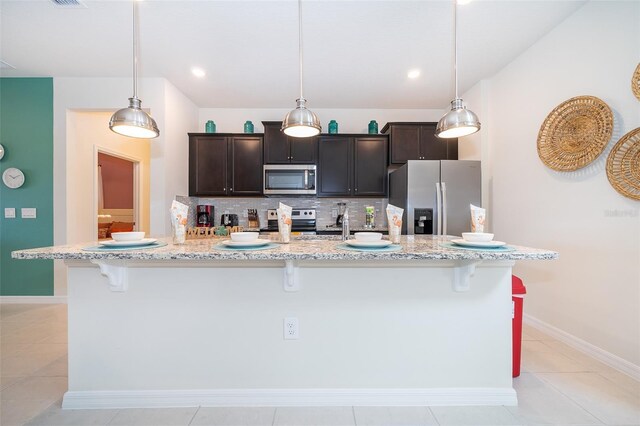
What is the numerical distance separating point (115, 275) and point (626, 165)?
3158mm

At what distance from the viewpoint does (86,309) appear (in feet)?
5.17

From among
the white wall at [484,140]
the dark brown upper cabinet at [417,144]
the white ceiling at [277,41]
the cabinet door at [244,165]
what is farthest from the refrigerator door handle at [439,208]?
the cabinet door at [244,165]

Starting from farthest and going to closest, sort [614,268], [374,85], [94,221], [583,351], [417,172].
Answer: [94,221]
[374,85]
[417,172]
[583,351]
[614,268]

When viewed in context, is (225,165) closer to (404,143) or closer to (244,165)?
(244,165)

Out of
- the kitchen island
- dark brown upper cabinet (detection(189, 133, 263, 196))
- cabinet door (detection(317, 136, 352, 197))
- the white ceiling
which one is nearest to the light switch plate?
the white ceiling

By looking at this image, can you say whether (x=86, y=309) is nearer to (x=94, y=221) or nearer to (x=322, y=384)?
(x=322, y=384)

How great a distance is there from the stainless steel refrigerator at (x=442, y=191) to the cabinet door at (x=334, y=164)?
0.99 m

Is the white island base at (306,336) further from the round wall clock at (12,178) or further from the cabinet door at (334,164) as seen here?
the round wall clock at (12,178)

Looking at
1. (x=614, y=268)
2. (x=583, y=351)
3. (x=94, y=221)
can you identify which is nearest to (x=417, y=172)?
(x=614, y=268)

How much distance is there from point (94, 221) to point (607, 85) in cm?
531

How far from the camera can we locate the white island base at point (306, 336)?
62.6 inches

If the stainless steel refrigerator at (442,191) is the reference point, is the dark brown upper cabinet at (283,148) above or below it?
above

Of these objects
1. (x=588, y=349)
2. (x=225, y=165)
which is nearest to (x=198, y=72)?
(x=225, y=165)

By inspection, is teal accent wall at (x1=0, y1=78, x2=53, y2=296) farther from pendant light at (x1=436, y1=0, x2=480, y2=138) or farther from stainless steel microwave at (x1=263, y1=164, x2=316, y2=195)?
Result: pendant light at (x1=436, y1=0, x2=480, y2=138)
